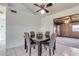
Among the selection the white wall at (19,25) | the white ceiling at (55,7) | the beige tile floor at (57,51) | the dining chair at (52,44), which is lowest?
the beige tile floor at (57,51)

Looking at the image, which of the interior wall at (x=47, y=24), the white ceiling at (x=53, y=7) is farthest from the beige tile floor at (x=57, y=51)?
the white ceiling at (x=53, y=7)

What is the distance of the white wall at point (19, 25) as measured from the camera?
1690 millimetres

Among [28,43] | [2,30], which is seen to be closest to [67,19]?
[28,43]

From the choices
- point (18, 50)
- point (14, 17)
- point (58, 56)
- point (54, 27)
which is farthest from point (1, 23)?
point (58, 56)

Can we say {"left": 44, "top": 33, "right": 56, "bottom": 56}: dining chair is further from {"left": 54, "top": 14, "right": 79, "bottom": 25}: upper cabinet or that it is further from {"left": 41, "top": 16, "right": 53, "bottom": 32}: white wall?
{"left": 54, "top": 14, "right": 79, "bottom": 25}: upper cabinet

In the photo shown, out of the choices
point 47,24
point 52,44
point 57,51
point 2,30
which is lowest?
point 57,51

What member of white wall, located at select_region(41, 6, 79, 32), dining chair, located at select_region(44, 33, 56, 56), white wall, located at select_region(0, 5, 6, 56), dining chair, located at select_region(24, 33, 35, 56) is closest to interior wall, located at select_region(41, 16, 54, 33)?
white wall, located at select_region(41, 6, 79, 32)

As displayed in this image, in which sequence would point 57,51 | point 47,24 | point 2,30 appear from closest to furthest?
point 2,30 < point 57,51 < point 47,24

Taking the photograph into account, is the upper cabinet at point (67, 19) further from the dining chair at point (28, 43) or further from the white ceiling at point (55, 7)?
the dining chair at point (28, 43)

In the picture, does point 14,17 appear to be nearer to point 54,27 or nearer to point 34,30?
point 34,30

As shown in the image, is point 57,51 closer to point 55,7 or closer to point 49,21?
point 49,21

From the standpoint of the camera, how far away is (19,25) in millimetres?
1762

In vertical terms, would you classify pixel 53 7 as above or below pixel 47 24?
above

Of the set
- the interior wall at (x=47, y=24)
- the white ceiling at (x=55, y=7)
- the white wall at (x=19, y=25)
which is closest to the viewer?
the white ceiling at (x=55, y=7)
